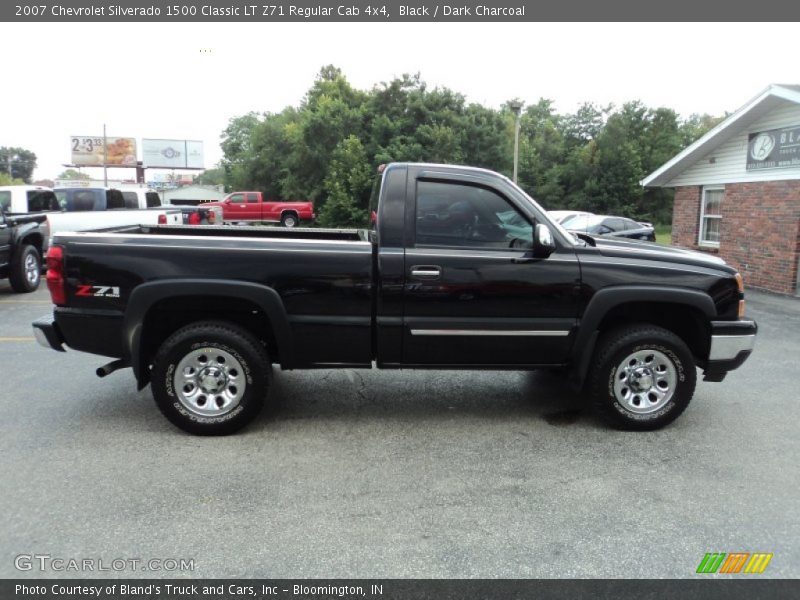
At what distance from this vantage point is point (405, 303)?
4.32 m

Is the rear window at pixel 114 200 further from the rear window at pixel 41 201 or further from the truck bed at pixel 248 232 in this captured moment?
the truck bed at pixel 248 232

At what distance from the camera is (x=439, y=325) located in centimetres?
435

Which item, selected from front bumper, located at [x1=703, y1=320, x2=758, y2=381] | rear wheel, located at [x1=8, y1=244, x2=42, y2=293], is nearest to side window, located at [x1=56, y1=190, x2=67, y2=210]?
rear wheel, located at [x1=8, y1=244, x2=42, y2=293]

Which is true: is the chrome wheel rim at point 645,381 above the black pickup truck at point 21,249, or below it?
below

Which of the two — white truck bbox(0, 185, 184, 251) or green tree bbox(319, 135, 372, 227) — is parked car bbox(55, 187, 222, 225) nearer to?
white truck bbox(0, 185, 184, 251)

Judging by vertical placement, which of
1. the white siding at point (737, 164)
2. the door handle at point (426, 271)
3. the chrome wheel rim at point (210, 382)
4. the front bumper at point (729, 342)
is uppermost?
the white siding at point (737, 164)

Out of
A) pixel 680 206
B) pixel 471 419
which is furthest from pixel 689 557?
pixel 680 206

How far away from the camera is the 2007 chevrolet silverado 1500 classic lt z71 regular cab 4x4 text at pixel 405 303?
4.23 metres

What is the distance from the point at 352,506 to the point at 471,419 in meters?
1.67

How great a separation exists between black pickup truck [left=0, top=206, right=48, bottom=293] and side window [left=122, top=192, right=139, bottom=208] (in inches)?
339

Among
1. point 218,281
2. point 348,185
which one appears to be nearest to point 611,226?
point 218,281

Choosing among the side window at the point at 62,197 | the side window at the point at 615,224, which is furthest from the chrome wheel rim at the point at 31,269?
the side window at the point at 615,224
